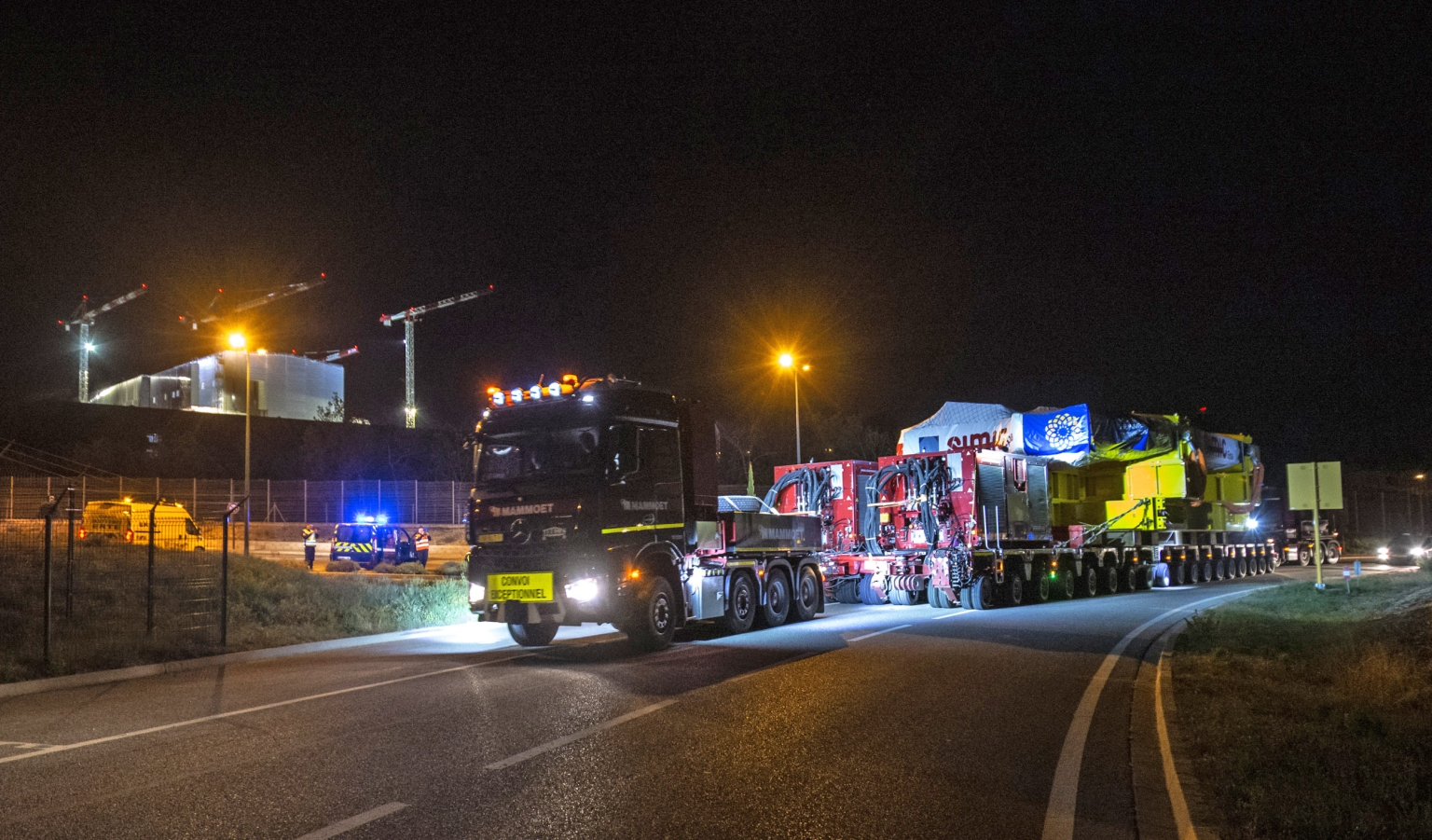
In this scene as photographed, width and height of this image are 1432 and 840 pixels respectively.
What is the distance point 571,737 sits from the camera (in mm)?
7891

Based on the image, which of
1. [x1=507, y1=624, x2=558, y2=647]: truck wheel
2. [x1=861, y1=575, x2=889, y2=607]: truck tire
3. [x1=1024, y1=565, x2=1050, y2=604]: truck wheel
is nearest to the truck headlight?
[x1=507, y1=624, x2=558, y2=647]: truck wheel

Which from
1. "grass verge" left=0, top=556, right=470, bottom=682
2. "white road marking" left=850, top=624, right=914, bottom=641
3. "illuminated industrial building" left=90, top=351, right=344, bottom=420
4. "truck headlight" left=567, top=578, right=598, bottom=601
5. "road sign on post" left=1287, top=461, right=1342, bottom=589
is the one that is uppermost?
"illuminated industrial building" left=90, top=351, right=344, bottom=420

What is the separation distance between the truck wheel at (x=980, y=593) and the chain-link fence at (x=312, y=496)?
1171 inches

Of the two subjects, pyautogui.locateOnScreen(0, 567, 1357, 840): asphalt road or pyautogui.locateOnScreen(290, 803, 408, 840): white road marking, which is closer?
pyautogui.locateOnScreen(290, 803, 408, 840): white road marking

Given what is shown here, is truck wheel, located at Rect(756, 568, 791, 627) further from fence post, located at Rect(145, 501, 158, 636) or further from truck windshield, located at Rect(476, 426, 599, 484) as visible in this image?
fence post, located at Rect(145, 501, 158, 636)

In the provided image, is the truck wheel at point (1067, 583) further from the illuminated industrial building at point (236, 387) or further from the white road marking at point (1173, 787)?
the illuminated industrial building at point (236, 387)

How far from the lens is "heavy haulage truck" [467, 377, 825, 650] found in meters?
13.0

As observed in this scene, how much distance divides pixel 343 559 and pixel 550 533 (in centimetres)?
2110

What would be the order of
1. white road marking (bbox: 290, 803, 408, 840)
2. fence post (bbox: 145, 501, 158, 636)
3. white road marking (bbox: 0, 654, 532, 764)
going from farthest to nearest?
fence post (bbox: 145, 501, 158, 636) < white road marking (bbox: 0, 654, 532, 764) < white road marking (bbox: 290, 803, 408, 840)

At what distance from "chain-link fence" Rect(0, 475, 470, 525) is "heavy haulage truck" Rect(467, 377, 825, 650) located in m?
32.4

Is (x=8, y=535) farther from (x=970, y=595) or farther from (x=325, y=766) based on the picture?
(x=970, y=595)

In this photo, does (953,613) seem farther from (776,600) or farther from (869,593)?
(776,600)

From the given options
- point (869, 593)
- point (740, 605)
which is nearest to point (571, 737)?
point (740, 605)

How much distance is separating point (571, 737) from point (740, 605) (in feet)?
26.3
